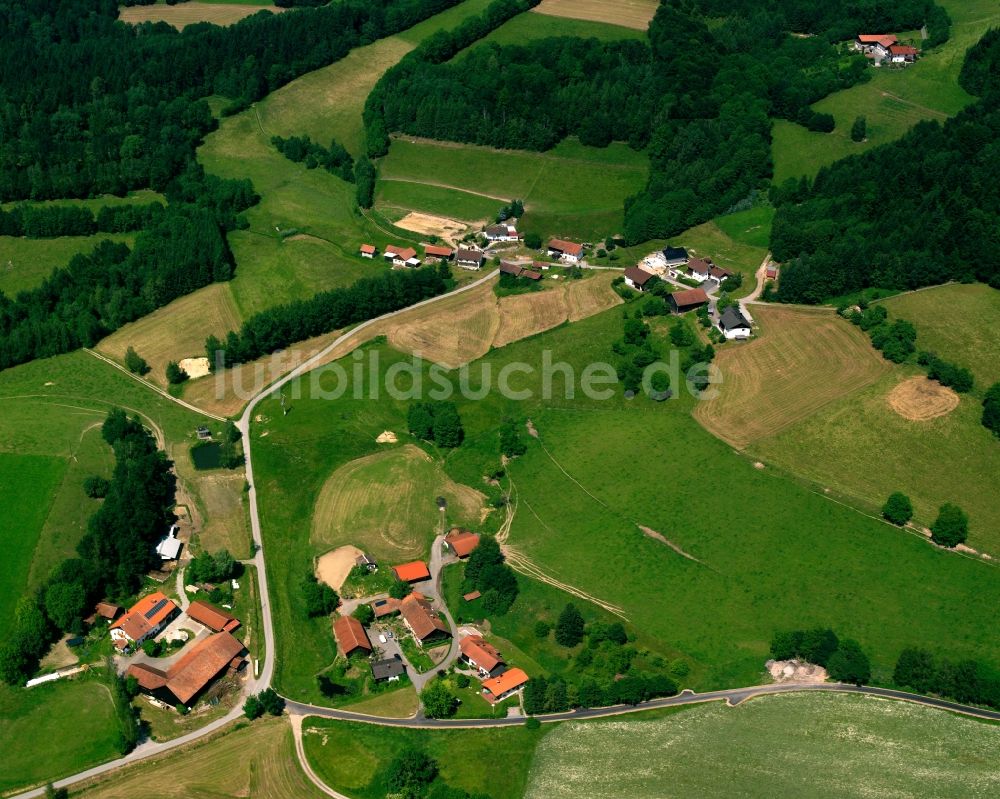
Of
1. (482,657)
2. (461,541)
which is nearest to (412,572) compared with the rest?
(461,541)

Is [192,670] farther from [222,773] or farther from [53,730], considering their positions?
[53,730]

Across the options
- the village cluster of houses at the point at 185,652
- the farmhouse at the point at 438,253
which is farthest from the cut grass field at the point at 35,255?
the village cluster of houses at the point at 185,652

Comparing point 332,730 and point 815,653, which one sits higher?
point 815,653

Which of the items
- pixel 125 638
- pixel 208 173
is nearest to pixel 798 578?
pixel 125 638

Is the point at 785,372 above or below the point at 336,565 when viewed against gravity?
above

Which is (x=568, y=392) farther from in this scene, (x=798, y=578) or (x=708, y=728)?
(x=708, y=728)

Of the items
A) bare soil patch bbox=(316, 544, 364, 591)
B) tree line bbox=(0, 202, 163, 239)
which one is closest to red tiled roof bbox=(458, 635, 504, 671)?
bare soil patch bbox=(316, 544, 364, 591)

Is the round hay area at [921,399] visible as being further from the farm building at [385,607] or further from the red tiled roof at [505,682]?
the farm building at [385,607]
